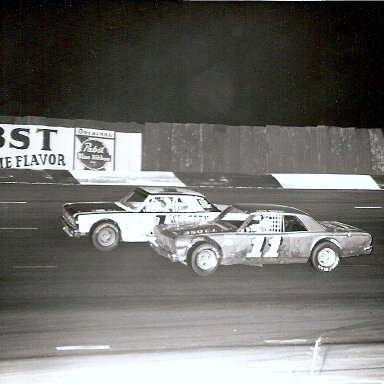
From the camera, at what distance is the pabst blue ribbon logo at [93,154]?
1003cm

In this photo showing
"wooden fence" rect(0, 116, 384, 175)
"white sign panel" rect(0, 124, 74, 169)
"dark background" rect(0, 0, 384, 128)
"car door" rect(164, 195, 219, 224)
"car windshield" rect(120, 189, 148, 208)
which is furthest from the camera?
"wooden fence" rect(0, 116, 384, 175)

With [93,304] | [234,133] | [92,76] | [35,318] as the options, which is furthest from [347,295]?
[92,76]

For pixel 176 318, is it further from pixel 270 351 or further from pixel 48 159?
pixel 48 159

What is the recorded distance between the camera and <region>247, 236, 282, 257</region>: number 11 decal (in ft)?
23.9

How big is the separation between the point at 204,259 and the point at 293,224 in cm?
134

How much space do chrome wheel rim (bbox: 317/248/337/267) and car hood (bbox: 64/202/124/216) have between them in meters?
2.94

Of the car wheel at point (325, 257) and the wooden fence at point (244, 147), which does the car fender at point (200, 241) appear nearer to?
the car wheel at point (325, 257)

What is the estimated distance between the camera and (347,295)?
6820 millimetres

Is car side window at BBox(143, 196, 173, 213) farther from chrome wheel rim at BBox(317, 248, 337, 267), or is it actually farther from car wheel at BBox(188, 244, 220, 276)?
chrome wheel rim at BBox(317, 248, 337, 267)

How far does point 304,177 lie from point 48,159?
15.4ft

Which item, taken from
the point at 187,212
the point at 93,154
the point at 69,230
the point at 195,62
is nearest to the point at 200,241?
the point at 187,212

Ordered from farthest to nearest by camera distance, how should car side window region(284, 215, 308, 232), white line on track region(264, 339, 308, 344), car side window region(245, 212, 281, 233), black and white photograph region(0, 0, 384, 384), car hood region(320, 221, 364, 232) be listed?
car hood region(320, 221, 364, 232) < car side window region(284, 215, 308, 232) < car side window region(245, 212, 281, 233) < white line on track region(264, 339, 308, 344) < black and white photograph region(0, 0, 384, 384)

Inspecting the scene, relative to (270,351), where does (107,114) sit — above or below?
above

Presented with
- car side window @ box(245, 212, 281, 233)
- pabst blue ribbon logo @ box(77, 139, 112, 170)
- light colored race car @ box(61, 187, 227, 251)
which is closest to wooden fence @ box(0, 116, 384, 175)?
pabst blue ribbon logo @ box(77, 139, 112, 170)
